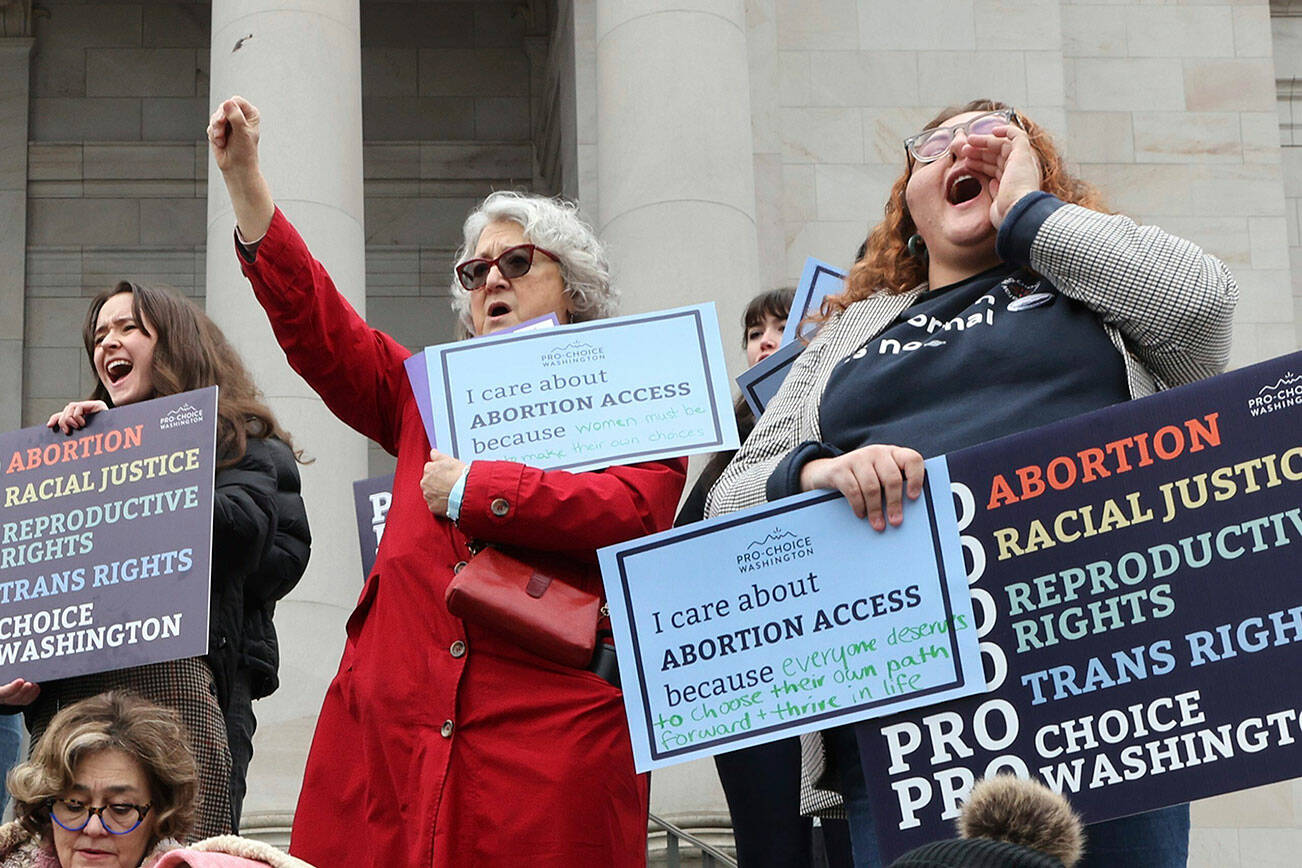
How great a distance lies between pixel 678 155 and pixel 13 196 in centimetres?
802

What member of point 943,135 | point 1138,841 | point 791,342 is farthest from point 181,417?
point 1138,841

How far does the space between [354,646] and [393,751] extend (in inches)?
13.4

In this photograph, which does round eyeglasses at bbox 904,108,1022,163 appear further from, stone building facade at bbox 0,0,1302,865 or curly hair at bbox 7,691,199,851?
stone building facade at bbox 0,0,1302,865

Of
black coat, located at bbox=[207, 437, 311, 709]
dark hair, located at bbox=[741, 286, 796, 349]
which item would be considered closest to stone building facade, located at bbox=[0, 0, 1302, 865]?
dark hair, located at bbox=[741, 286, 796, 349]

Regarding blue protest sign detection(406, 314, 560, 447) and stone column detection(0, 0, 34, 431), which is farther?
stone column detection(0, 0, 34, 431)

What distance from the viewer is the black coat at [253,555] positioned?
18.5ft

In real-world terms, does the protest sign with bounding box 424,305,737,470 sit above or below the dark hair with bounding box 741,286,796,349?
below

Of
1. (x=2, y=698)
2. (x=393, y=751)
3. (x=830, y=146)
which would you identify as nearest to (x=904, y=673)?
(x=393, y=751)

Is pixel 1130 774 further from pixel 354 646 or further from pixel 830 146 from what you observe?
pixel 830 146

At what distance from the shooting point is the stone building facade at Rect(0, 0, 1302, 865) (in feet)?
38.5

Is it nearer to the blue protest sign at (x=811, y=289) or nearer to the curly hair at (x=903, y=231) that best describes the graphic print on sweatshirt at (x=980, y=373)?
the curly hair at (x=903, y=231)

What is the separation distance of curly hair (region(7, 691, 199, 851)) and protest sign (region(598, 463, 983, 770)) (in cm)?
116

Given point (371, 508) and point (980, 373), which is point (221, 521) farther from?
point (980, 373)

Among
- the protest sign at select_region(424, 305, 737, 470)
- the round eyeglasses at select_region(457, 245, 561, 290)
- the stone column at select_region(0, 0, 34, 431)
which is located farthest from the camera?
the stone column at select_region(0, 0, 34, 431)
